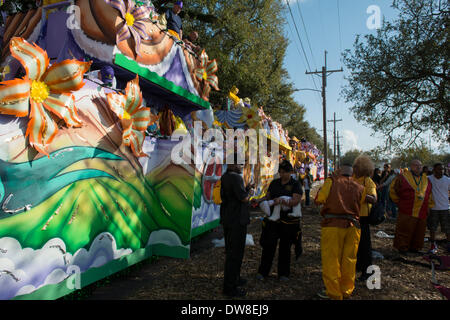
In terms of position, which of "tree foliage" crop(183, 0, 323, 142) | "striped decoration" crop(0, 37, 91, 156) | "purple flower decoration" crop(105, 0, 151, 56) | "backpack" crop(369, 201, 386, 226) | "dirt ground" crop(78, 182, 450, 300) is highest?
"tree foliage" crop(183, 0, 323, 142)

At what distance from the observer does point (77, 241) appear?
12.2 ft

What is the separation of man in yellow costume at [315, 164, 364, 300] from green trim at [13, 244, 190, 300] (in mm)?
2615

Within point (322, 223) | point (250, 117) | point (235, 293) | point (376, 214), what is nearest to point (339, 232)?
point (322, 223)

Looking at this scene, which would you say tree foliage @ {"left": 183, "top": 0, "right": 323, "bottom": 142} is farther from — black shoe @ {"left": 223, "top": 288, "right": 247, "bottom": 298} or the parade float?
black shoe @ {"left": 223, "top": 288, "right": 247, "bottom": 298}

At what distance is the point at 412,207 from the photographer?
6.18 meters

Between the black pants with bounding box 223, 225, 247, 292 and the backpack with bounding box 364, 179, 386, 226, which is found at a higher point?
the backpack with bounding box 364, 179, 386, 226

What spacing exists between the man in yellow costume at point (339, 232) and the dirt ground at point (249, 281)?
17.5 inches

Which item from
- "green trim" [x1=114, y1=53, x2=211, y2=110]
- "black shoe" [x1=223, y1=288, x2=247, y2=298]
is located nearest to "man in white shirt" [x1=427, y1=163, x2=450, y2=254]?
"black shoe" [x1=223, y1=288, x2=247, y2=298]

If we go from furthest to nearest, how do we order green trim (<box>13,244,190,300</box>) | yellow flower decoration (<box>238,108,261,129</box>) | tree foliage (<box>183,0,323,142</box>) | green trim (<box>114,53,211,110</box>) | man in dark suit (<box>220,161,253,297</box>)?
1. tree foliage (<box>183,0,323,142</box>)
2. yellow flower decoration (<box>238,108,261,129</box>)
3. green trim (<box>114,53,211,110</box>)
4. man in dark suit (<box>220,161,253,297</box>)
5. green trim (<box>13,244,190,300</box>)

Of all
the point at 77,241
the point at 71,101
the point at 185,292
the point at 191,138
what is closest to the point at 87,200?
the point at 77,241

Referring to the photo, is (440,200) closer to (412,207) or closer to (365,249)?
(412,207)

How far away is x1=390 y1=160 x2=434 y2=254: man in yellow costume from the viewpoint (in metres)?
6.16

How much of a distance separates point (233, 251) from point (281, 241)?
100 cm
